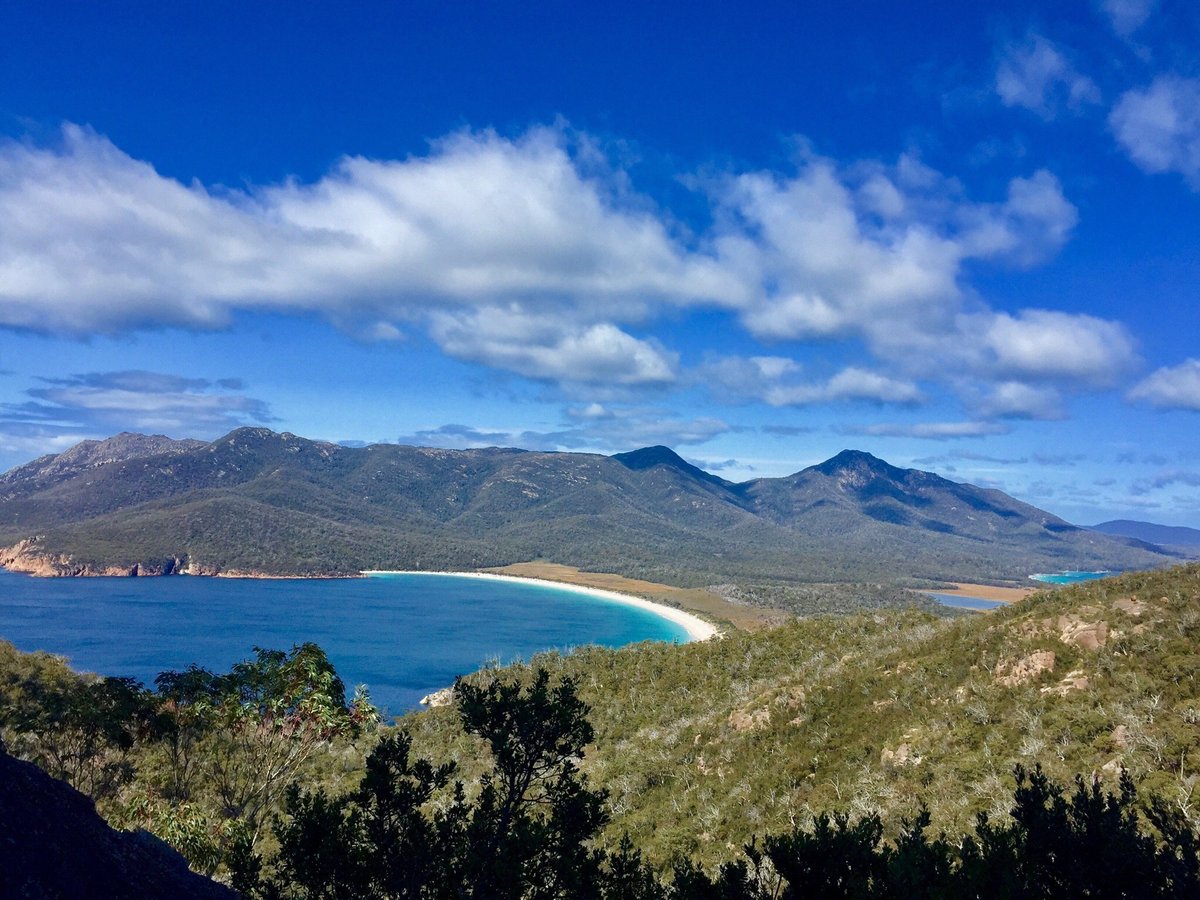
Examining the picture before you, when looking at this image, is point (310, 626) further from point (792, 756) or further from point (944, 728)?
point (944, 728)

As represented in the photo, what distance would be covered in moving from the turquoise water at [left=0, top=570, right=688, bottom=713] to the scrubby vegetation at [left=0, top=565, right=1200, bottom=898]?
6199 cm

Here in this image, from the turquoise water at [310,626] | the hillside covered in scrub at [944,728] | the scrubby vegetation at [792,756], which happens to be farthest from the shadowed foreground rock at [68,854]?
the turquoise water at [310,626]

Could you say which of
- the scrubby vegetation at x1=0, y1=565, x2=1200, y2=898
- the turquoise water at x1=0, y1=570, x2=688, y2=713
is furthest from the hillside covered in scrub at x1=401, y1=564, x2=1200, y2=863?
the turquoise water at x1=0, y1=570, x2=688, y2=713

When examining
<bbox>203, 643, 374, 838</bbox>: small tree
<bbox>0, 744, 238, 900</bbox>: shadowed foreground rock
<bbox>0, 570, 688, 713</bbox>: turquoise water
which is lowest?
<bbox>0, 570, 688, 713</bbox>: turquoise water

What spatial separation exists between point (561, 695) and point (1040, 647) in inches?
691

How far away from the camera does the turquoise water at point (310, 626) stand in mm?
100688

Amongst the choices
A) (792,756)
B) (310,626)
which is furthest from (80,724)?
(310,626)

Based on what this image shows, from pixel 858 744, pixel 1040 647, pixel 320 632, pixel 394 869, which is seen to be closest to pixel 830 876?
pixel 394 869

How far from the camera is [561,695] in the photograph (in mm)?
9930

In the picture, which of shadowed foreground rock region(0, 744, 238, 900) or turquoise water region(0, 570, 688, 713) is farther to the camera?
turquoise water region(0, 570, 688, 713)

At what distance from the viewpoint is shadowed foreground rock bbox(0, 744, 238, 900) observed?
22.2 feet

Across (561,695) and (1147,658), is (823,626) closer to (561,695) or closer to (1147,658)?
(1147,658)

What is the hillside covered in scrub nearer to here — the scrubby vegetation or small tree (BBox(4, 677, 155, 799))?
the scrubby vegetation

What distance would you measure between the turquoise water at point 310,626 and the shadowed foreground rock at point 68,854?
3015 inches
